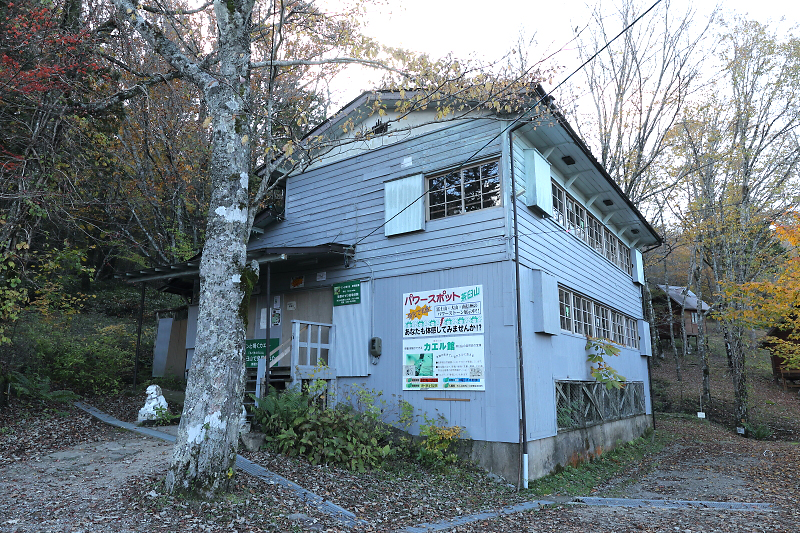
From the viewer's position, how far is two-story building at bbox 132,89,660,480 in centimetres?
932

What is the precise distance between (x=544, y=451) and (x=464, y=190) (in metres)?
5.16

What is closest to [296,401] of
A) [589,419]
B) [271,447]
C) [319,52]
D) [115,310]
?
[271,447]

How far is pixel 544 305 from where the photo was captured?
970cm

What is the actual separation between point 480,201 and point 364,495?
5.71 m

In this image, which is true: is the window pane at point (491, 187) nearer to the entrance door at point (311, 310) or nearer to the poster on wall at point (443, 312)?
the poster on wall at point (443, 312)

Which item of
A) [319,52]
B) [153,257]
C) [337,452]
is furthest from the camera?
[153,257]

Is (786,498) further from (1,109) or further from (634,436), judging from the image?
(1,109)

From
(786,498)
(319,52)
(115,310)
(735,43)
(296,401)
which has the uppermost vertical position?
(735,43)

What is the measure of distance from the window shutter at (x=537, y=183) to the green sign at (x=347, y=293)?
397 centimetres

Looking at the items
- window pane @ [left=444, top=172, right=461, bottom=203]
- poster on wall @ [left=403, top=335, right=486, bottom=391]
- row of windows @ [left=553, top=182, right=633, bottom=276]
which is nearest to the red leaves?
window pane @ [left=444, top=172, right=461, bottom=203]

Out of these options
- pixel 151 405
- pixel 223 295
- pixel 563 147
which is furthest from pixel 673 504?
pixel 151 405

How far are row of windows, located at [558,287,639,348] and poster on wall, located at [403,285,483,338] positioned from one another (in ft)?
8.33

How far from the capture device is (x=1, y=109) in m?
9.94

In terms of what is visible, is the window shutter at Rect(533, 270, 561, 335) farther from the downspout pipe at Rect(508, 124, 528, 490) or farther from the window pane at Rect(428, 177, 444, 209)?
the window pane at Rect(428, 177, 444, 209)
